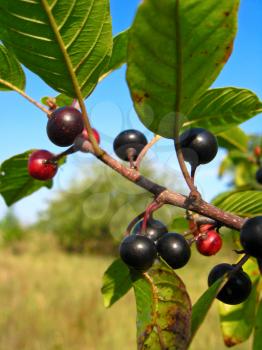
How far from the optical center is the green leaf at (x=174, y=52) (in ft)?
1.85

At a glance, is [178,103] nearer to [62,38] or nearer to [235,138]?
[62,38]

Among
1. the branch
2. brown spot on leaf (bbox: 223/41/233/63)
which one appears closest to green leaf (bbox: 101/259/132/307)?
the branch

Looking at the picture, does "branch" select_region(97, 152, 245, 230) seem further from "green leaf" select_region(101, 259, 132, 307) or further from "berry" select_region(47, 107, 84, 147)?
"green leaf" select_region(101, 259, 132, 307)

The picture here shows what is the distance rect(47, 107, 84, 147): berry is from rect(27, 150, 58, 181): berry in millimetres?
159

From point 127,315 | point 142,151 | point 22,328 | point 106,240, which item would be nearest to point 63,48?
point 142,151

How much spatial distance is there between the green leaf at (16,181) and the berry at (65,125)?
432 mm

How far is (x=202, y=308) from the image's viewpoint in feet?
2.13

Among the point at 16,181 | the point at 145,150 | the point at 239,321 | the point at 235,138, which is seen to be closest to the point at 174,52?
the point at 145,150

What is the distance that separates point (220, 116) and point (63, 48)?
0.54m

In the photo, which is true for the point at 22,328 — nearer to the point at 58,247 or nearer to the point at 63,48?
the point at 63,48

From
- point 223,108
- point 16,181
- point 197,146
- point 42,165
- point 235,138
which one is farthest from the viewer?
point 235,138

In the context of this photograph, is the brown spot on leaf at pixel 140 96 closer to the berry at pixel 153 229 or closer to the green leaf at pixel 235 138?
the berry at pixel 153 229

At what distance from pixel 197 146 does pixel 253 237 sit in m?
0.26

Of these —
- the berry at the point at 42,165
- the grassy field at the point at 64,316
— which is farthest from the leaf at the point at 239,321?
the grassy field at the point at 64,316
